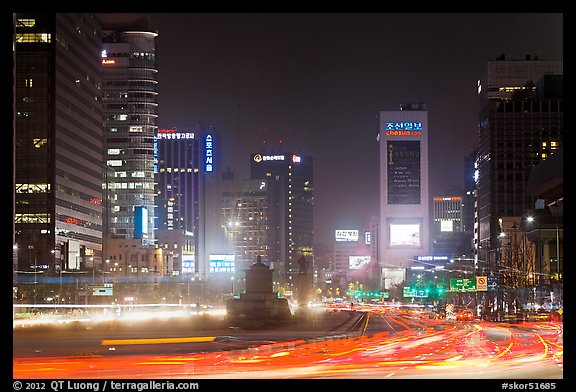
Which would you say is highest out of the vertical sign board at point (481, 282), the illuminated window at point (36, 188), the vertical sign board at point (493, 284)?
the illuminated window at point (36, 188)

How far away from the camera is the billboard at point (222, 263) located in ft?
509

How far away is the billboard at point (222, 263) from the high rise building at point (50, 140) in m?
26.8

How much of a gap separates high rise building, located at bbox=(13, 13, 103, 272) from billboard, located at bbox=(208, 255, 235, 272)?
26.8 m

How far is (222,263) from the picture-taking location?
156 m

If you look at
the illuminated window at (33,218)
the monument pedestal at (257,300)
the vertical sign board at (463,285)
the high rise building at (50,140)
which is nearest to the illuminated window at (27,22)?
the high rise building at (50,140)

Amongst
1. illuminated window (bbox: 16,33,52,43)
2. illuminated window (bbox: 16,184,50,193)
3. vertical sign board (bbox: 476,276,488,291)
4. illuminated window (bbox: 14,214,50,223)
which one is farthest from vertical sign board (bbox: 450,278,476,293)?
illuminated window (bbox: 16,33,52,43)

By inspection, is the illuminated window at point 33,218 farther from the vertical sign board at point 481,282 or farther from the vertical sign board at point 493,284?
the vertical sign board at point 481,282

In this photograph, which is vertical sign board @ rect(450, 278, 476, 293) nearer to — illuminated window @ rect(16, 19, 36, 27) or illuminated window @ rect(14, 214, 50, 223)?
illuminated window @ rect(14, 214, 50, 223)

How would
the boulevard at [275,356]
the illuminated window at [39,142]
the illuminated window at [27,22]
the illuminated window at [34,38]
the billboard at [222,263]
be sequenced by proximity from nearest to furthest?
the boulevard at [275,356] < the billboard at [222,263] < the illuminated window at [34,38] < the illuminated window at [27,22] < the illuminated window at [39,142]

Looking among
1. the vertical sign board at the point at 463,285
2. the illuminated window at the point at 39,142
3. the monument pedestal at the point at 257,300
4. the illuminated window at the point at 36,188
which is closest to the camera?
the monument pedestal at the point at 257,300

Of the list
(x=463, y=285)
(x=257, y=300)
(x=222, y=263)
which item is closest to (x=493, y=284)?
(x=463, y=285)

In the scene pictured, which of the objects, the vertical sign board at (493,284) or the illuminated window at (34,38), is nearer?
the vertical sign board at (493,284)
